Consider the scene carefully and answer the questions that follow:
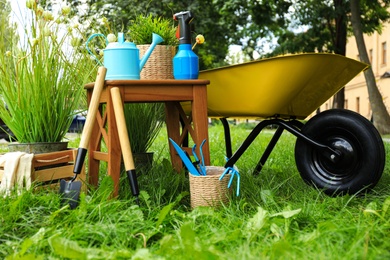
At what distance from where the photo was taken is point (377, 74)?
80.3 ft

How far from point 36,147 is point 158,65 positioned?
0.81m

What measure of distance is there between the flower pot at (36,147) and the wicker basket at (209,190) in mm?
912

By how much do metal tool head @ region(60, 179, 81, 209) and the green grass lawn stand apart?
38mm

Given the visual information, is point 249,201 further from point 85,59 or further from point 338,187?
point 85,59

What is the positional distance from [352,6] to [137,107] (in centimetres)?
871

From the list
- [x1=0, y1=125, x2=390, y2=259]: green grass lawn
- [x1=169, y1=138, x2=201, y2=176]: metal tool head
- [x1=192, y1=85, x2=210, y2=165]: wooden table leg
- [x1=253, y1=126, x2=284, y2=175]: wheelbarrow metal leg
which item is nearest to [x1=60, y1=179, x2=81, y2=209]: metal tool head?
[x1=0, y1=125, x2=390, y2=259]: green grass lawn

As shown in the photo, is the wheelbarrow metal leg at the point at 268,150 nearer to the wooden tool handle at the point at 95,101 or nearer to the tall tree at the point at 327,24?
the wooden tool handle at the point at 95,101

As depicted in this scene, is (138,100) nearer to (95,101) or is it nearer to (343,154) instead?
(95,101)

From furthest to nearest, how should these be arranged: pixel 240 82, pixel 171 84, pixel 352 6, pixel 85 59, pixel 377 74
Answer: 1. pixel 377 74
2. pixel 352 6
3. pixel 85 59
4. pixel 240 82
5. pixel 171 84

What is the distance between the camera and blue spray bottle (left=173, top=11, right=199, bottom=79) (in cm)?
282

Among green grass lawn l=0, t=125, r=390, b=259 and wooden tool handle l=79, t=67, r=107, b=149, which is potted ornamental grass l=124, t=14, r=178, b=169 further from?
green grass lawn l=0, t=125, r=390, b=259

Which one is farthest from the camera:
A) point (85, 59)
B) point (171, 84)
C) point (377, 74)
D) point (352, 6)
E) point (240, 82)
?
point (377, 74)

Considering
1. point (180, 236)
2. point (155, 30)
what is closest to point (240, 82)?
point (155, 30)

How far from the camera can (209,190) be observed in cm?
253
